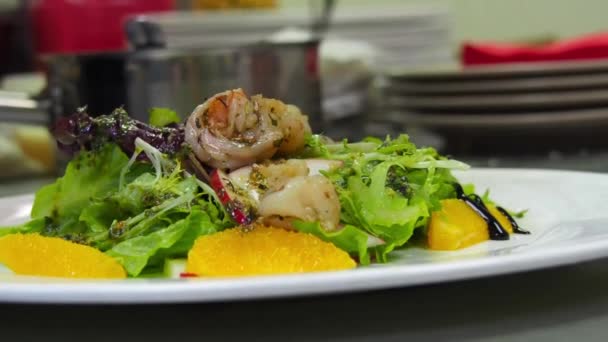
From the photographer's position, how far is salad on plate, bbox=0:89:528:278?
1114mm

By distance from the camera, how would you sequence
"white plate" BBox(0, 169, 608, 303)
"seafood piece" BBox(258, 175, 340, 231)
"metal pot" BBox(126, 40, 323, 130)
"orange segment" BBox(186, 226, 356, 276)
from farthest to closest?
"metal pot" BBox(126, 40, 323, 130) < "seafood piece" BBox(258, 175, 340, 231) < "orange segment" BBox(186, 226, 356, 276) < "white plate" BBox(0, 169, 608, 303)

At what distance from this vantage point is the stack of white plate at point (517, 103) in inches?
95.0

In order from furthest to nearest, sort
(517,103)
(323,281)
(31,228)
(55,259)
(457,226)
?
(517,103) → (31,228) → (457,226) → (55,259) → (323,281)

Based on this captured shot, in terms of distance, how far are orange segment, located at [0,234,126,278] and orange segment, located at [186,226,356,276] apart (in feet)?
0.37

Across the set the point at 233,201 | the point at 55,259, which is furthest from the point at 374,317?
the point at 55,259

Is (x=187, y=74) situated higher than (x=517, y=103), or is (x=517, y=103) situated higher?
(x=187, y=74)

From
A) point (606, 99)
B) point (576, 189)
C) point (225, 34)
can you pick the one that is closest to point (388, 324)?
point (576, 189)

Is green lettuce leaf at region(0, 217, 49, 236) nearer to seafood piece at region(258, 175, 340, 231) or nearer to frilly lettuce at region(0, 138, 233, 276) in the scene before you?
frilly lettuce at region(0, 138, 233, 276)

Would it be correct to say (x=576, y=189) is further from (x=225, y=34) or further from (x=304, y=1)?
(x=304, y=1)

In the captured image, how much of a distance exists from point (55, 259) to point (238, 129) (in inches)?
11.8

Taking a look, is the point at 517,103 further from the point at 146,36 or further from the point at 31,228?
the point at 31,228

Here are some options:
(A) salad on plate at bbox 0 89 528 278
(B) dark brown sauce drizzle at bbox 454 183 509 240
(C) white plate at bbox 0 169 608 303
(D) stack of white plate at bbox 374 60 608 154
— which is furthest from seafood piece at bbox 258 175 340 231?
(D) stack of white plate at bbox 374 60 608 154

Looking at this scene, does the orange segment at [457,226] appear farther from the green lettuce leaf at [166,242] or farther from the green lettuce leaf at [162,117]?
the green lettuce leaf at [162,117]

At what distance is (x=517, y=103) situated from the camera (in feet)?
7.99
